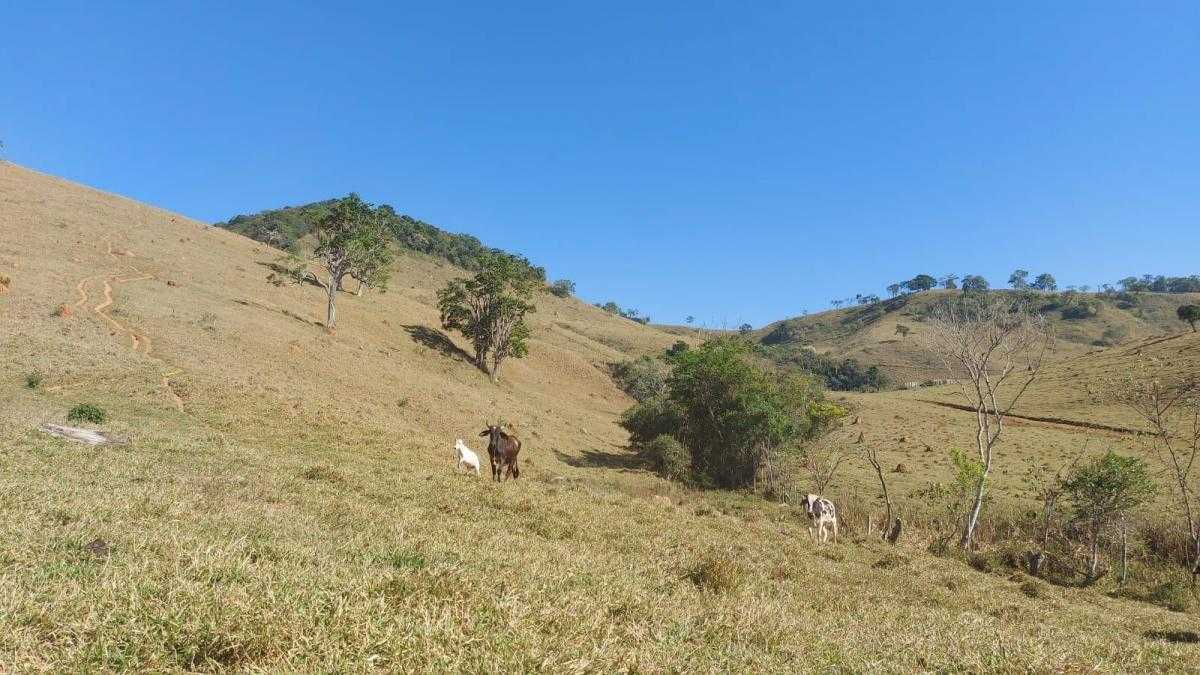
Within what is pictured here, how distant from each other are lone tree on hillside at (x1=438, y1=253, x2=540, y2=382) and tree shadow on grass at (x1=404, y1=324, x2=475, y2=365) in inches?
76.4

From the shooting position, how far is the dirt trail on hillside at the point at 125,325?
75.1ft

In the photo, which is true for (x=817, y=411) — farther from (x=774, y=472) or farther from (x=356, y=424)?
(x=356, y=424)

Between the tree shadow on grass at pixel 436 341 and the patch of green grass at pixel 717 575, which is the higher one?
the tree shadow on grass at pixel 436 341

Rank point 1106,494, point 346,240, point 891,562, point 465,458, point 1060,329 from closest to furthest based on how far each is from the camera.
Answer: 1. point 891,562
2. point 465,458
3. point 1106,494
4. point 346,240
5. point 1060,329

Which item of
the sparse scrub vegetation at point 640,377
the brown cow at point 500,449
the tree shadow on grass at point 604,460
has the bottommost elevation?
the tree shadow on grass at point 604,460

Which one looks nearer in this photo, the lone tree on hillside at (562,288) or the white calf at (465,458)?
the white calf at (465,458)

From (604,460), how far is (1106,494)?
2559 centimetres

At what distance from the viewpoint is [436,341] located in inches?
2367

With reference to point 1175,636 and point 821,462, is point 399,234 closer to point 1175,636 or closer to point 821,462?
point 821,462

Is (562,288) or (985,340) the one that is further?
(562,288)

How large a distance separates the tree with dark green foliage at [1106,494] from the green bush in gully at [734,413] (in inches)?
542

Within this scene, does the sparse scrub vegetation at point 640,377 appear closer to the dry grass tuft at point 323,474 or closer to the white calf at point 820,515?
the white calf at point 820,515

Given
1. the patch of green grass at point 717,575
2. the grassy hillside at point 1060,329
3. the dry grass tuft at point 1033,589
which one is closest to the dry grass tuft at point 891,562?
the dry grass tuft at point 1033,589

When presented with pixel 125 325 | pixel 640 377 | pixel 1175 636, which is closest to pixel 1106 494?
pixel 1175 636
